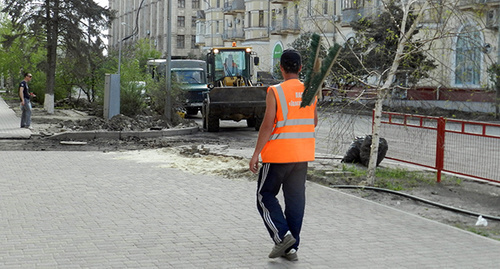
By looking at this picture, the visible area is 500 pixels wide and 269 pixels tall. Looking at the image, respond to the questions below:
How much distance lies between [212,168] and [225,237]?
5580 millimetres

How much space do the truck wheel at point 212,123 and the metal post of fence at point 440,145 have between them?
11.6m

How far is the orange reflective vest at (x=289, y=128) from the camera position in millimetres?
6266

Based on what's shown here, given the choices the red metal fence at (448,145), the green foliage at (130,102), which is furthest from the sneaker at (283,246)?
the green foliage at (130,102)

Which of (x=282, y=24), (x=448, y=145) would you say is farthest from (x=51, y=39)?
(x=282, y=24)

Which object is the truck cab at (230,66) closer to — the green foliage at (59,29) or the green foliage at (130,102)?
the green foliage at (130,102)

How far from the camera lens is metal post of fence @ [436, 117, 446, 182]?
35.8 ft

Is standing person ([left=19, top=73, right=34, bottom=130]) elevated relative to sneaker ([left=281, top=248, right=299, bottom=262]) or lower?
elevated

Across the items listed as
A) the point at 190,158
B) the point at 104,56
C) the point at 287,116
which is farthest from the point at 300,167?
the point at 104,56

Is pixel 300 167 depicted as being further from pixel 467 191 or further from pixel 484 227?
pixel 467 191

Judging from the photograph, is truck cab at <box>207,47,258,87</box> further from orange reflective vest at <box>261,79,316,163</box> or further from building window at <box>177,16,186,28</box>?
building window at <box>177,16,186,28</box>

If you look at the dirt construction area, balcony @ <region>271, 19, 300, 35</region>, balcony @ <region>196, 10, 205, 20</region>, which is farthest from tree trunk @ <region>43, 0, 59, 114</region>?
balcony @ <region>196, 10, 205, 20</region>

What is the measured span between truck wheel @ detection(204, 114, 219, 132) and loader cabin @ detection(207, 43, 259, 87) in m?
2.94

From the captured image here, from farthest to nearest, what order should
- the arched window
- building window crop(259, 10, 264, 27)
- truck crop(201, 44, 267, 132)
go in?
building window crop(259, 10, 264, 27)
truck crop(201, 44, 267, 132)
the arched window

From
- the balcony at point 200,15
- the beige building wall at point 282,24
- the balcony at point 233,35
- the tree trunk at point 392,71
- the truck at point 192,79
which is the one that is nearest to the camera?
the beige building wall at point 282,24
